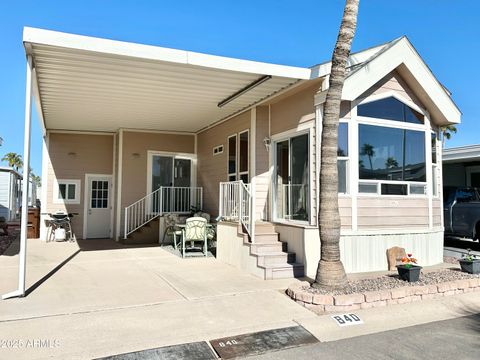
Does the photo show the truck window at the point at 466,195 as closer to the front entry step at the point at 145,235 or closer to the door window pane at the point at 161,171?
the door window pane at the point at 161,171

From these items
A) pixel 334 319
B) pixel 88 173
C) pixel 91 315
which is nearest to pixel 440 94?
pixel 334 319

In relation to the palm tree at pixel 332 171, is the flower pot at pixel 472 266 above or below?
below

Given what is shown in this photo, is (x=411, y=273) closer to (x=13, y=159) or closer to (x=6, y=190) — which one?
(x=6, y=190)

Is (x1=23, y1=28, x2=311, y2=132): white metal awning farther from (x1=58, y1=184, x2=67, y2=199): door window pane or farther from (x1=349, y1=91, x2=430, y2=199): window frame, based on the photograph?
(x1=58, y1=184, x2=67, y2=199): door window pane

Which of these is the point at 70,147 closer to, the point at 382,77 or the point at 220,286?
the point at 220,286

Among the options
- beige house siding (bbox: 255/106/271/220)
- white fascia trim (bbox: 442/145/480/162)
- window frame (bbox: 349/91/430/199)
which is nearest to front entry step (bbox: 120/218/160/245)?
beige house siding (bbox: 255/106/271/220)

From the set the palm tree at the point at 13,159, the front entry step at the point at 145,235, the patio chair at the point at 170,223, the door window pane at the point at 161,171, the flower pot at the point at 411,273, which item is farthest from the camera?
the palm tree at the point at 13,159

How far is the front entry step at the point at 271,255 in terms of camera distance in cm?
676

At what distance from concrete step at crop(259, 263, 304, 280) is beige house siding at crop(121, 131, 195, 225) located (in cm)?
690

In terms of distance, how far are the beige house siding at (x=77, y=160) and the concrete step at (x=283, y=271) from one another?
8.40 m

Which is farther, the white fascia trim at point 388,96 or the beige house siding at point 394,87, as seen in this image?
the beige house siding at point 394,87

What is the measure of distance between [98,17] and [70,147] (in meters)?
6.05

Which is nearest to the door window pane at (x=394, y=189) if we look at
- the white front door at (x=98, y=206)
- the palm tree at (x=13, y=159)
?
the white front door at (x=98, y=206)

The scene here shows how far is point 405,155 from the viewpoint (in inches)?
308
